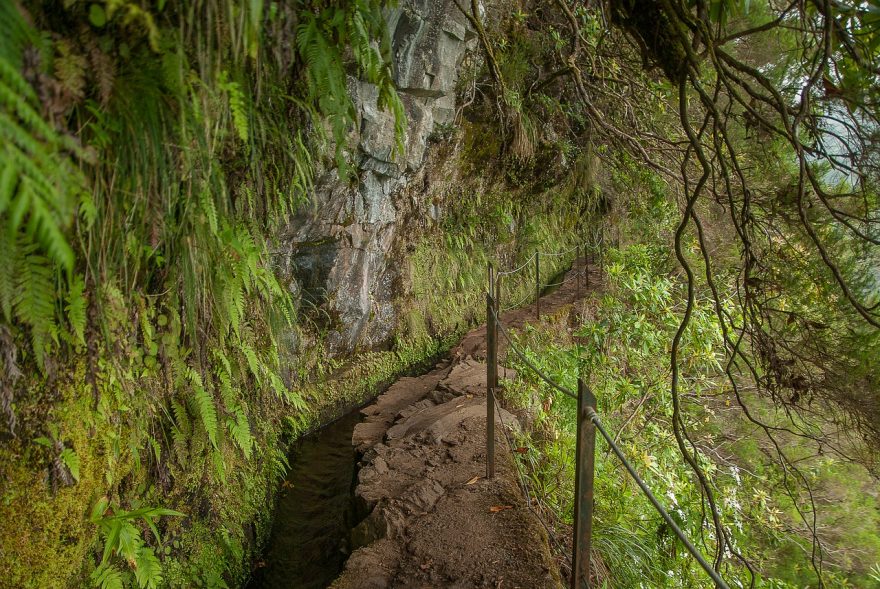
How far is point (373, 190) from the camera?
680cm

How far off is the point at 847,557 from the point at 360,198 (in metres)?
8.59

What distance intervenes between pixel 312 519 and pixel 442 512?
72.6 inches

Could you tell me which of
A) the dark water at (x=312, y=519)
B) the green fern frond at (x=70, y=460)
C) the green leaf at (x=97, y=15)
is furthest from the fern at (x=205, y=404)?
the green leaf at (x=97, y=15)

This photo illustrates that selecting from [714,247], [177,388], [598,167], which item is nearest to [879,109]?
[177,388]

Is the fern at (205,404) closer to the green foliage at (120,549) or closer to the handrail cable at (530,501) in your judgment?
the green foliage at (120,549)

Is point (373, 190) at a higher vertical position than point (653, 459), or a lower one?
higher

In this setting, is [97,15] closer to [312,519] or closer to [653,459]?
[312,519]

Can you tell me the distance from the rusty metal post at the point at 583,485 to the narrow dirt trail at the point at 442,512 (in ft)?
1.95

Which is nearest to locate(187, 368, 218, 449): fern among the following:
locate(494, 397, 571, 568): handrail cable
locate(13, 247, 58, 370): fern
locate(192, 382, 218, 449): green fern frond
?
locate(192, 382, 218, 449): green fern frond

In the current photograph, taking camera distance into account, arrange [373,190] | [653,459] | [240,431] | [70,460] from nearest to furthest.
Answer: [70,460], [240,431], [653,459], [373,190]

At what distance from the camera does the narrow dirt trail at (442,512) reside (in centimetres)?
300

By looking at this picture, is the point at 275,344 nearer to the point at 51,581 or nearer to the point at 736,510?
the point at 51,581

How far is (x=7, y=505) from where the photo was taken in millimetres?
A: 2291

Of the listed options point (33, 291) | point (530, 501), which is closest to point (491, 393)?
point (530, 501)
